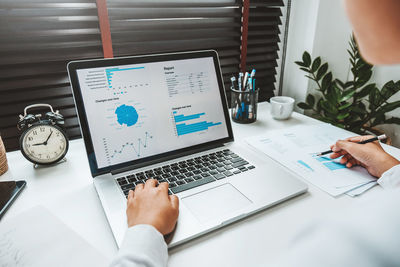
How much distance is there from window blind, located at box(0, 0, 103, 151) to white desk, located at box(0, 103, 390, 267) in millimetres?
316

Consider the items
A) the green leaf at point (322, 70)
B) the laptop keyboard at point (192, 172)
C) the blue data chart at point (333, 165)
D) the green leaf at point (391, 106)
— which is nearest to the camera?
the laptop keyboard at point (192, 172)

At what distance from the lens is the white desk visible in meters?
0.51

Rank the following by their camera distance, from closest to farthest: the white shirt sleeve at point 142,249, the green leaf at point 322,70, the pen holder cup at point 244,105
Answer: the white shirt sleeve at point 142,249 < the pen holder cup at point 244,105 < the green leaf at point 322,70

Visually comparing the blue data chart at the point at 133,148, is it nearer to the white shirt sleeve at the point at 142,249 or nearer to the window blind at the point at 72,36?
the white shirt sleeve at the point at 142,249

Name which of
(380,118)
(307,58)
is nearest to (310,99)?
(307,58)

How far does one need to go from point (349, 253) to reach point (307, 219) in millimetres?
338

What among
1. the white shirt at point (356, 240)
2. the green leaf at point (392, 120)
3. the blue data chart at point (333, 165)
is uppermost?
the white shirt at point (356, 240)

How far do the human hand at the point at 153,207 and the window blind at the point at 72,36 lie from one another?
0.74 m

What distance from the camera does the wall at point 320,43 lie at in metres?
1.41

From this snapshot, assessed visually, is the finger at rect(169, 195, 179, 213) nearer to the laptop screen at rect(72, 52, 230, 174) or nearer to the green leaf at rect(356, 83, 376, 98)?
the laptop screen at rect(72, 52, 230, 174)

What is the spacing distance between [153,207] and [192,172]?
8.0 inches

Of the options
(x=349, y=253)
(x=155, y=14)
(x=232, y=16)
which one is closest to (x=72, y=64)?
(x=155, y=14)

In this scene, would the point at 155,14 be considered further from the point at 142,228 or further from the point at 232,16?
the point at 142,228

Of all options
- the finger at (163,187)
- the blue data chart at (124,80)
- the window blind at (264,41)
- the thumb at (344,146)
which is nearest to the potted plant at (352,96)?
the window blind at (264,41)
